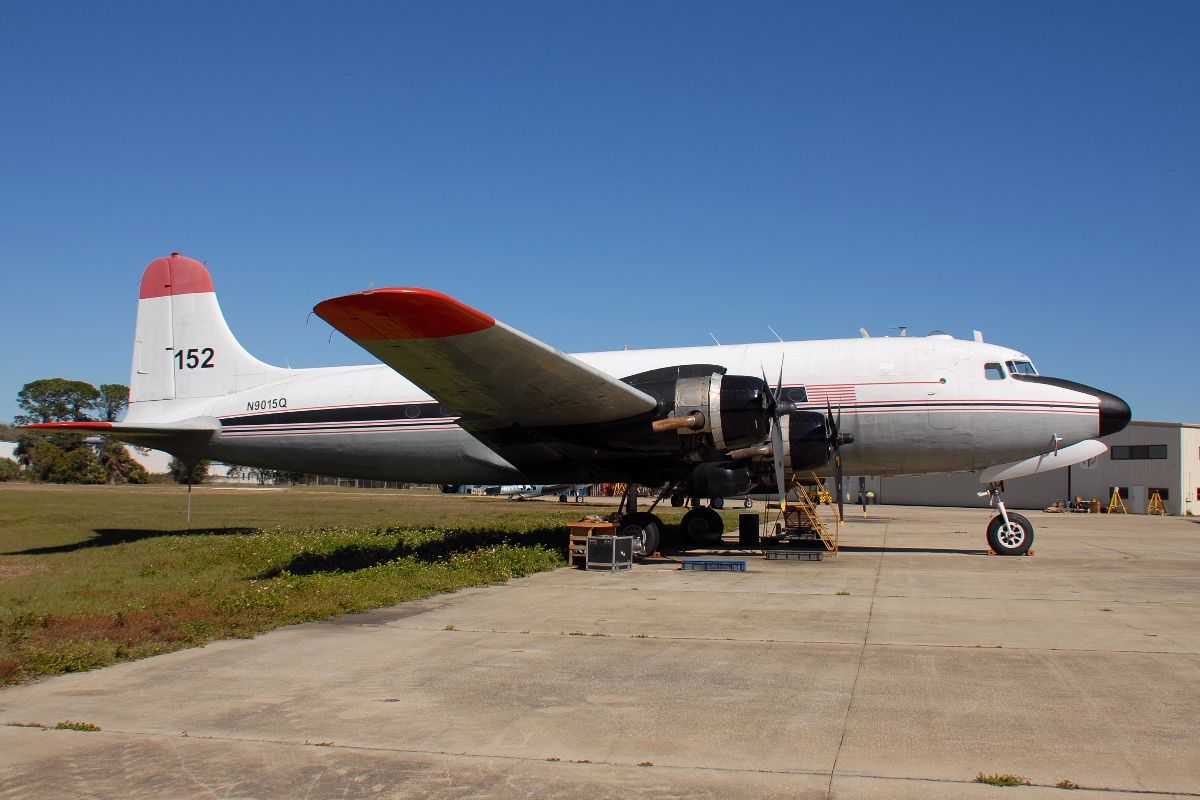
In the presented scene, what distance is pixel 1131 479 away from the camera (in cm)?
4938

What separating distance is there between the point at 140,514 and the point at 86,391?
9141 centimetres

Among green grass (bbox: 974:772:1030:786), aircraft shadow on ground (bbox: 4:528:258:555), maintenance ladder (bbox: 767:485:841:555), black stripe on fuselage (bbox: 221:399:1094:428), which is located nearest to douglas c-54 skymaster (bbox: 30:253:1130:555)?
black stripe on fuselage (bbox: 221:399:1094:428)

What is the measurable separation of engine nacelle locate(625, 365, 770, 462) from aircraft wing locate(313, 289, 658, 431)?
15.9 inches

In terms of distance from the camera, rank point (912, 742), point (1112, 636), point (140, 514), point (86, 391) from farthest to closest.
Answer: point (86, 391), point (140, 514), point (1112, 636), point (912, 742)

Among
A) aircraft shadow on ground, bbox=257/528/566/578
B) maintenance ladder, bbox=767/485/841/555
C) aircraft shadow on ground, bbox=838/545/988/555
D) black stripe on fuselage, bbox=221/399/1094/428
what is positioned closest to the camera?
aircraft shadow on ground, bbox=257/528/566/578

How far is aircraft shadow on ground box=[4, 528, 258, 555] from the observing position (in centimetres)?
1841

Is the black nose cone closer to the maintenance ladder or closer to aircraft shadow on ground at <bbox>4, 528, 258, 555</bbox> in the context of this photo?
the maintenance ladder

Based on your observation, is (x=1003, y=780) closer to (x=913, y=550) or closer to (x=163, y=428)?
(x=913, y=550)

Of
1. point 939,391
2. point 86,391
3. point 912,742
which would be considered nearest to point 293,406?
point 939,391

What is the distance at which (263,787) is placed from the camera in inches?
172

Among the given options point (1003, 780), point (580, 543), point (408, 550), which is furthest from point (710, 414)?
point (1003, 780)

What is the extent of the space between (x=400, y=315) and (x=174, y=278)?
38.8 ft

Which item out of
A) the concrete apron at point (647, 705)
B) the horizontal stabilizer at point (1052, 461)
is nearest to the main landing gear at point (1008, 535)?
the horizontal stabilizer at point (1052, 461)

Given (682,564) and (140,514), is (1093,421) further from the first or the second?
(140,514)
